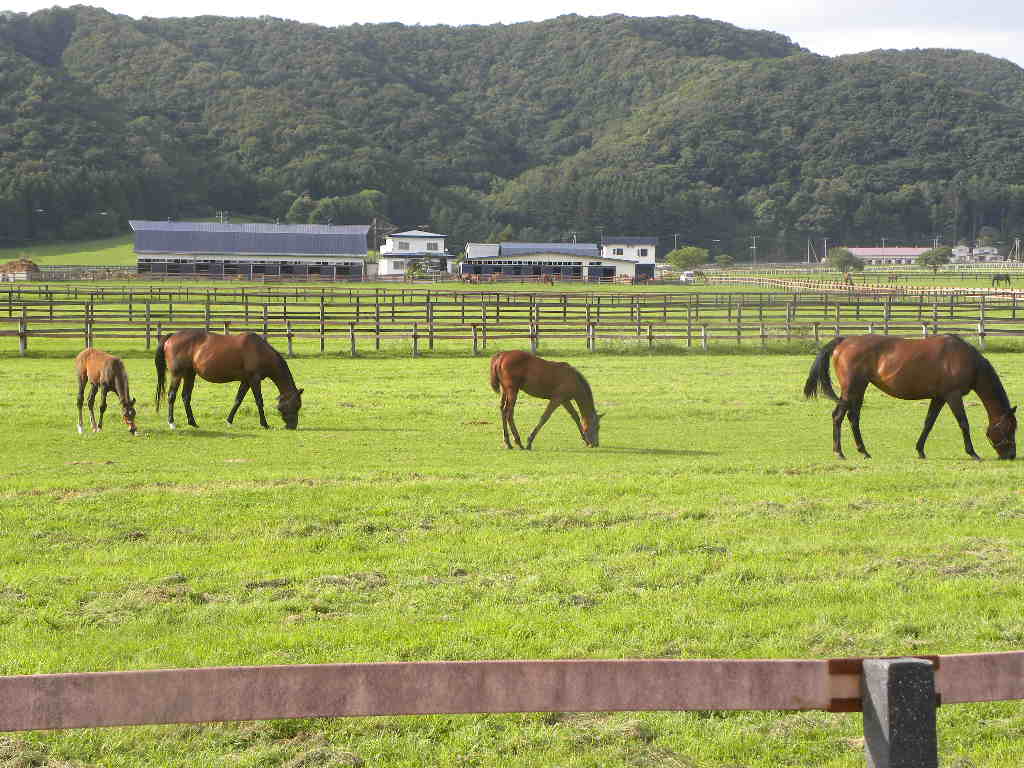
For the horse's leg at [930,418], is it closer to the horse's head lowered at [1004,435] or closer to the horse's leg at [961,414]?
the horse's leg at [961,414]

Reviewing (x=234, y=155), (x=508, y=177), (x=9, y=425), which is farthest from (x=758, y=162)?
(x=9, y=425)

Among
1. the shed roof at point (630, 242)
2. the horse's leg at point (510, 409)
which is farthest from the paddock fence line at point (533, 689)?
the shed roof at point (630, 242)

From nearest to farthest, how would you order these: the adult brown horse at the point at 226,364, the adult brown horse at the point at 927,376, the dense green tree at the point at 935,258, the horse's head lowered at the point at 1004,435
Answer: the horse's head lowered at the point at 1004,435
the adult brown horse at the point at 927,376
the adult brown horse at the point at 226,364
the dense green tree at the point at 935,258

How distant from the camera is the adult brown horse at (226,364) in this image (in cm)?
1620

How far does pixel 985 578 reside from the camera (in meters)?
7.30

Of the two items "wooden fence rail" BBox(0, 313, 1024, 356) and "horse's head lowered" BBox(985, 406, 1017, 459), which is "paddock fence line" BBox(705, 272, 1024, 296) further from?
"horse's head lowered" BBox(985, 406, 1017, 459)

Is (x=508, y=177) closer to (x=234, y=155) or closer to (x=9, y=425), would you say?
(x=234, y=155)

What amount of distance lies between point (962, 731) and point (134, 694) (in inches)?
140

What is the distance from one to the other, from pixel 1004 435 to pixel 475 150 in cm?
16795

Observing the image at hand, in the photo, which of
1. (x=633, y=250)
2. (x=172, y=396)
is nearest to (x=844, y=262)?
(x=633, y=250)

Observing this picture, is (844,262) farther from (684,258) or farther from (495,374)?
(495,374)

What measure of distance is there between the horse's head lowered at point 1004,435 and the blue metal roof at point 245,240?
80.2 metres

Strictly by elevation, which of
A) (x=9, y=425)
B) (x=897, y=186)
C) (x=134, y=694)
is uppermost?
(x=897, y=186)

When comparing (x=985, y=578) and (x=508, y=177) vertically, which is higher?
(x=508, y=177)
